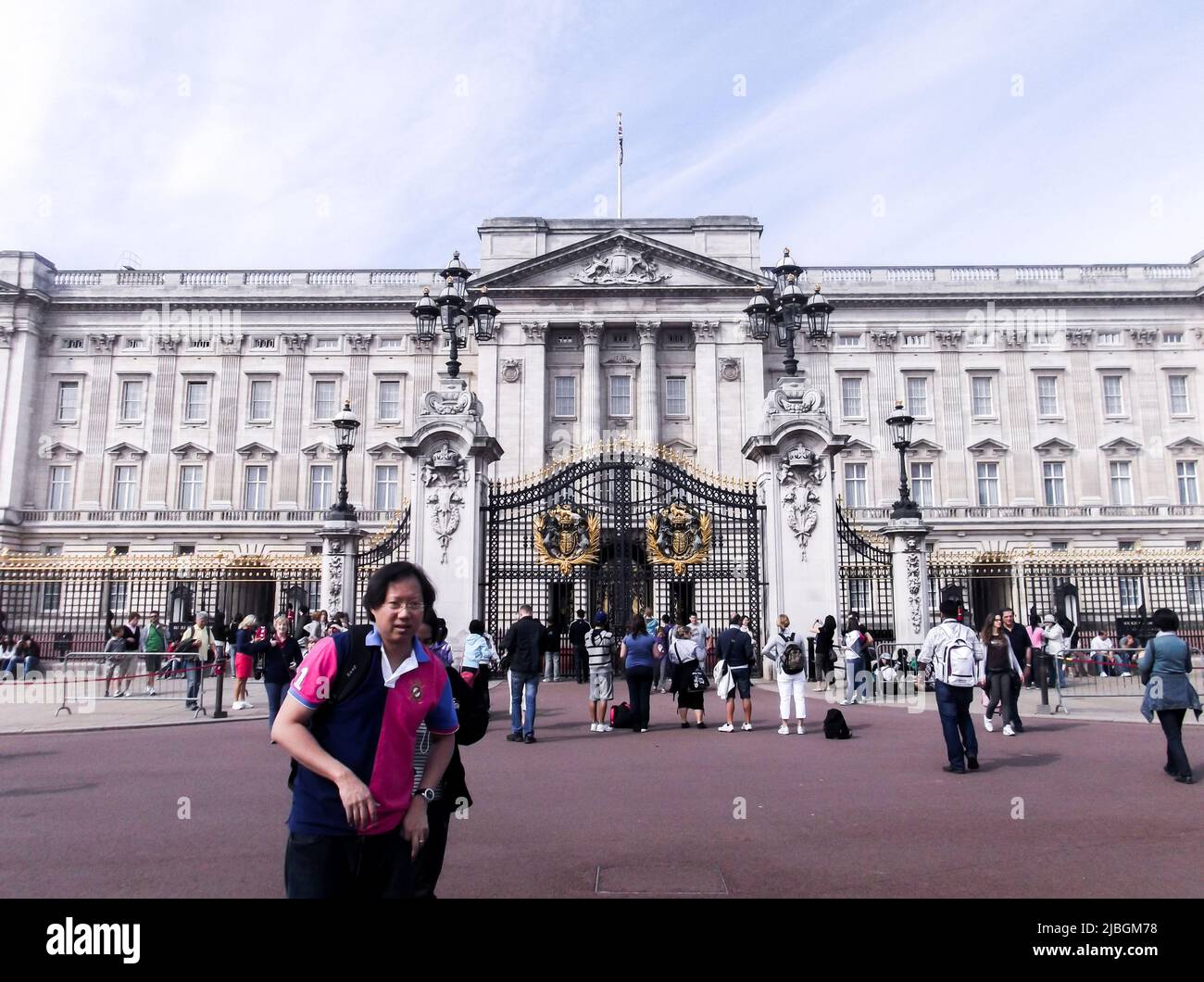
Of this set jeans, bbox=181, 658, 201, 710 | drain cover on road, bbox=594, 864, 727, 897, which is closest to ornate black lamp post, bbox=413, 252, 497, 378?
jeans, bbox=181, 658, 201, 710

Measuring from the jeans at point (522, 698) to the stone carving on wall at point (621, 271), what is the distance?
3771 centimetres

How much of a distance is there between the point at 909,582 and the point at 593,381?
29.6 m

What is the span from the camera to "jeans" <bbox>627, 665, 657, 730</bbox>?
1273 cm

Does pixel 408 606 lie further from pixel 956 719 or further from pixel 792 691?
pixel 792 691

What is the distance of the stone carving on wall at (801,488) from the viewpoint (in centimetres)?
1877

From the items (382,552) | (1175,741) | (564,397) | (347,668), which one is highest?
(564,397)

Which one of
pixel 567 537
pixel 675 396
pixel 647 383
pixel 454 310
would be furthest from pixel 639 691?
pixel 675 396

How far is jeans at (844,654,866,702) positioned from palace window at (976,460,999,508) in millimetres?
34336

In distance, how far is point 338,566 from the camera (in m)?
19.6
